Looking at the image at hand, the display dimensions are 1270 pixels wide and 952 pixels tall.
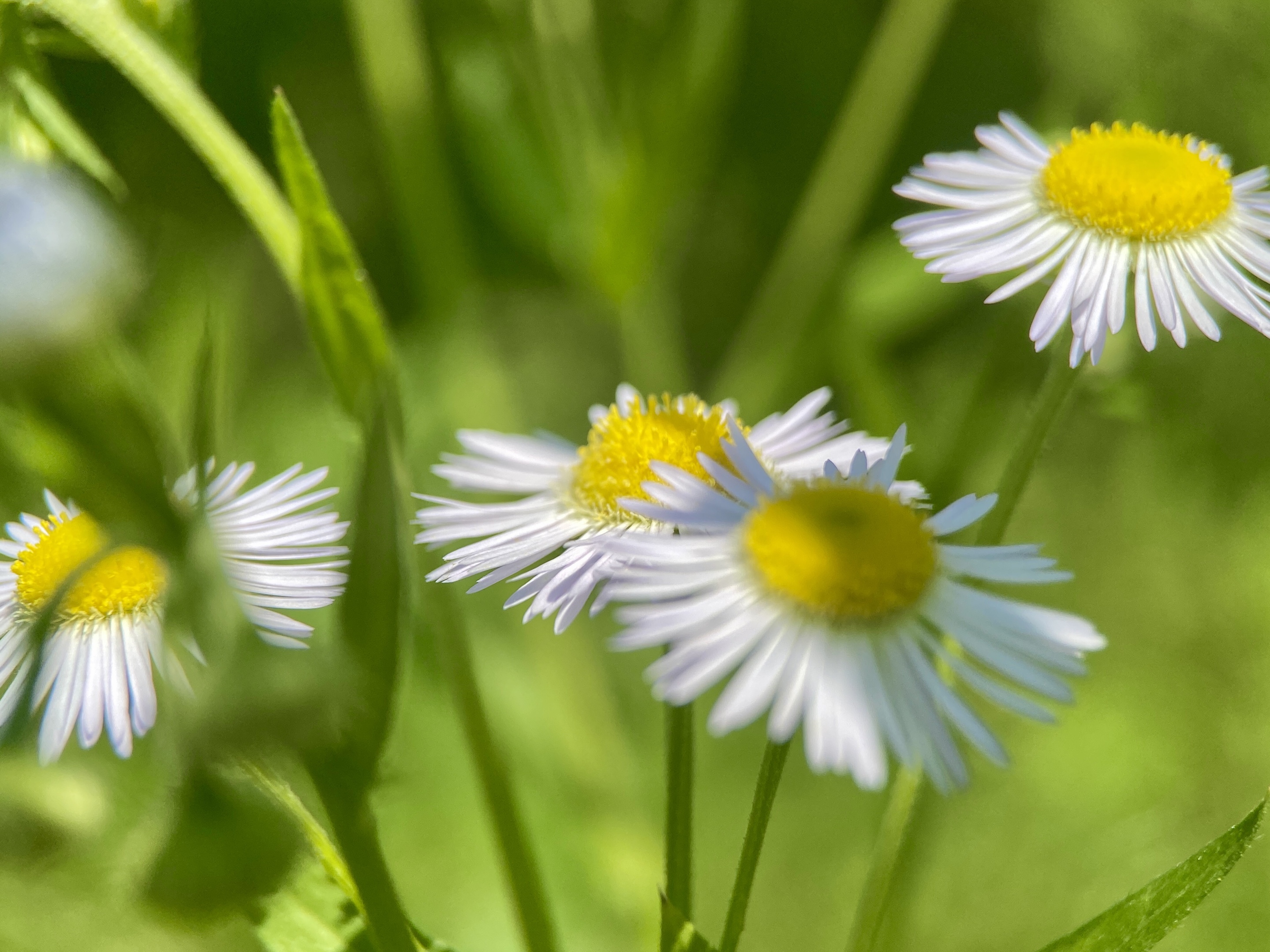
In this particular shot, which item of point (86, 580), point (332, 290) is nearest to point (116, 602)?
point (86, 580)

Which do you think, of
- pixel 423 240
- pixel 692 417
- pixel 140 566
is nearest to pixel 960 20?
pixel 423 240

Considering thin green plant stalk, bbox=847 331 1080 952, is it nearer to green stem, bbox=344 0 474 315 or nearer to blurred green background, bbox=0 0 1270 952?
blurred green background, bbox=0 0 1270 952

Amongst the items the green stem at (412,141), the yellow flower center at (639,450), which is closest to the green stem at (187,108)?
the yellow flower center at (639,450)

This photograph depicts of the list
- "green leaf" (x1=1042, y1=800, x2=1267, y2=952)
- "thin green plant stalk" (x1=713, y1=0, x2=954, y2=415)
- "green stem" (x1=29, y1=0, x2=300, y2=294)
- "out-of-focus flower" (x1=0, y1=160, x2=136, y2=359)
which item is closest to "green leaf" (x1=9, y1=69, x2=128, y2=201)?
"green stem" (x1=29, y1=0, x2=300, y2=294)

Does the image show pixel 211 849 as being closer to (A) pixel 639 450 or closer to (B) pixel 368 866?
A: (B) pixel 368 866

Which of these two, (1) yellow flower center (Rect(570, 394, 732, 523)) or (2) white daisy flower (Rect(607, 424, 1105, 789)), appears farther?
(1) yellow flower center (Rect(570, 394, 732, 523))

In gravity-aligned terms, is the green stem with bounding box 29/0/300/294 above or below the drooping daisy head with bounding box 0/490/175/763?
above
